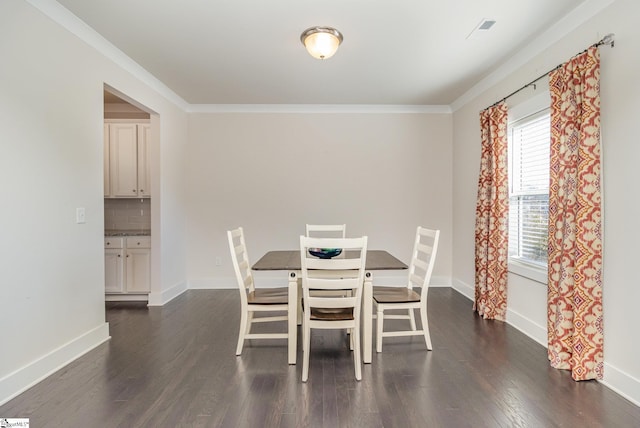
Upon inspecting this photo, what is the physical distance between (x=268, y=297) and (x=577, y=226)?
2339 millimetres

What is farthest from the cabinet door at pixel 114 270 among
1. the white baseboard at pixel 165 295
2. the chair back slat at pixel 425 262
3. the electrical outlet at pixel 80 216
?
the chair back slat at pixel 425 262

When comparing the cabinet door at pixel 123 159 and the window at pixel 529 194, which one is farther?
the cabinet door at pixel 123 159

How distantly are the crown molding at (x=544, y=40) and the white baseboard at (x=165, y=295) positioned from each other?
4.56 m

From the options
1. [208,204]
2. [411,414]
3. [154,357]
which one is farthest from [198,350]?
[208,204]

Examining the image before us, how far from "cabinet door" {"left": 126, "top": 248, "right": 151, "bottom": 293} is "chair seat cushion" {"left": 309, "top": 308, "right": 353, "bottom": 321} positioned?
8.45 ft

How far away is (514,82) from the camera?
3334mm

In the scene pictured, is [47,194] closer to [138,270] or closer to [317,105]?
[138,270]

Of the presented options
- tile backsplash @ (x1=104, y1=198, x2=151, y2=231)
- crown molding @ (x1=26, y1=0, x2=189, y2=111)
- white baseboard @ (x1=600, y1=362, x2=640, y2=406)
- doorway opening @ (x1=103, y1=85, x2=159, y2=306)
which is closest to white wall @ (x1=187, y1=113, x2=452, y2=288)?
tile backsplash @ (x1=104, y1=198, x2=151, y2=231)

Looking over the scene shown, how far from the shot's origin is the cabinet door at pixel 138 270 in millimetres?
4070

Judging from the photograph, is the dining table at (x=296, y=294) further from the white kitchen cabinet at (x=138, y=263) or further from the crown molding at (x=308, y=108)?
the crown molding at (x=308, y=108)

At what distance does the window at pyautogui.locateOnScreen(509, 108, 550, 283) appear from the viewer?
299cm

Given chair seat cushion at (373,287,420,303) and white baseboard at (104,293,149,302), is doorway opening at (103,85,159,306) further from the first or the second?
chair seat cushion at (373,287,420,303)

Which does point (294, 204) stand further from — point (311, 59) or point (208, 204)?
point (311, 59)

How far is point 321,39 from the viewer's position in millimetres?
2678
